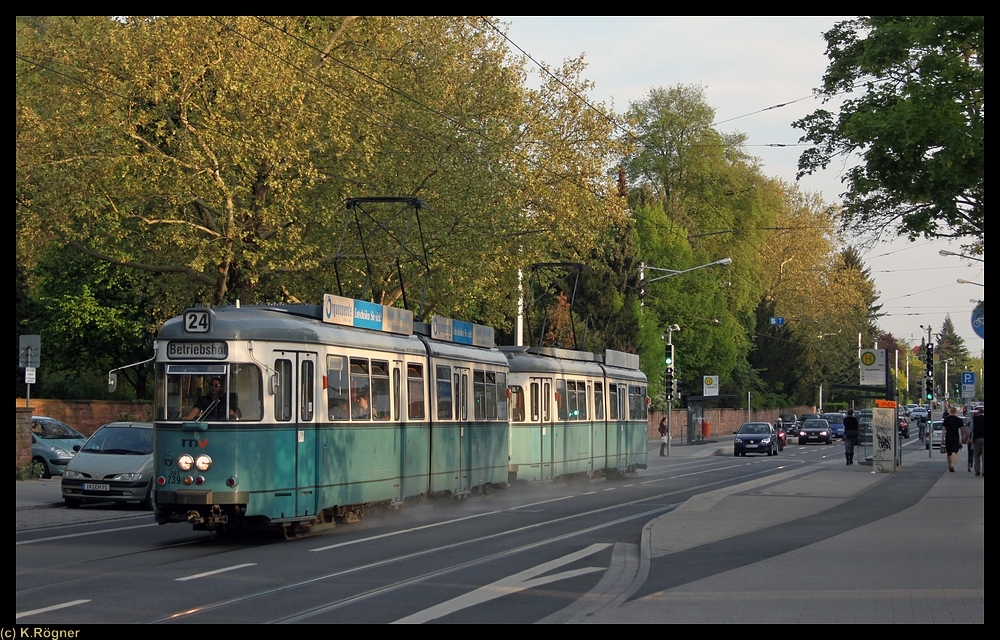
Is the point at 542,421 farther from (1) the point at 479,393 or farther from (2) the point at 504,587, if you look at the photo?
(2) the point at 504,587

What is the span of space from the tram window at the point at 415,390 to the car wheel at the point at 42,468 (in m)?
14.4

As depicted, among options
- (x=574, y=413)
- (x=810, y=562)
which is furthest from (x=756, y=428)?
(x=810, y=562)

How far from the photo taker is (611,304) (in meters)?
61.4

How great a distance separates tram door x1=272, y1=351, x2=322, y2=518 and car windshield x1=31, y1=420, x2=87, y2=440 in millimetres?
18023

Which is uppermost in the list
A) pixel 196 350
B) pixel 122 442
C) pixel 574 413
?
pixel 196 350

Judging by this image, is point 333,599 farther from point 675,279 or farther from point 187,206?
point 675,279

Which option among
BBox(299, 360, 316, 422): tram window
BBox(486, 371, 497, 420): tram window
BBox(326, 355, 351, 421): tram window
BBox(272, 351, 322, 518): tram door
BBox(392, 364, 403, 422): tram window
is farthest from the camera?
BBox(486, 371, 497, 420): tram window

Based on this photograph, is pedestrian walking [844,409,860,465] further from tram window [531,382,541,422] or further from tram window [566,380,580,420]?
tram window [531,382,541,422]

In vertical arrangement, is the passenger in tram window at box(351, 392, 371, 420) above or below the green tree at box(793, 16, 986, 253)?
below

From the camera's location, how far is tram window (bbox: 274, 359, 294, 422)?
17.2 meters

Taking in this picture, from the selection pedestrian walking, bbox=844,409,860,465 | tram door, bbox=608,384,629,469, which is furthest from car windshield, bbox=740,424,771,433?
tram door, bbox=608,384,629,469

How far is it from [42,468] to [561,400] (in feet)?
44.2

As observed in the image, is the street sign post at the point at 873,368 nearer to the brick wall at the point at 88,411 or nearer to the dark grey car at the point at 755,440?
the dark grey car at the point at 755,440

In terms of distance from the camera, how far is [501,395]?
87.9 ft
